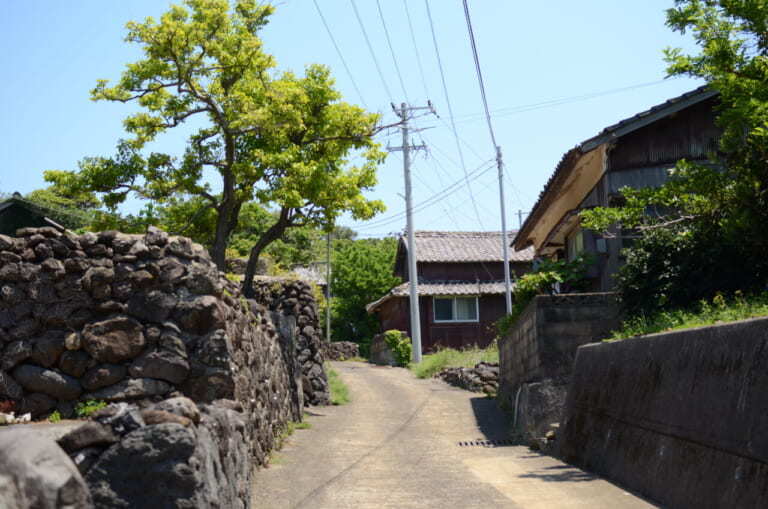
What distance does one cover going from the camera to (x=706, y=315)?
955 centimetres

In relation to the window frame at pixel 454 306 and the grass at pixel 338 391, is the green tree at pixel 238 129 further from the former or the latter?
the window frame at pixel 454 306

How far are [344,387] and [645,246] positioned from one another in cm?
1361

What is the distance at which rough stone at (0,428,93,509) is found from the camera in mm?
4145

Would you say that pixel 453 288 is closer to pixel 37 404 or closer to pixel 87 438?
pixel 37 404

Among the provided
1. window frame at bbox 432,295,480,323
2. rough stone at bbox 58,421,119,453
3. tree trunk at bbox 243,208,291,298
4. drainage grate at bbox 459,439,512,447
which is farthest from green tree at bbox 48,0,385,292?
window frame at bbox 432,295,480,323

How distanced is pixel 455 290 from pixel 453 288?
23 cm

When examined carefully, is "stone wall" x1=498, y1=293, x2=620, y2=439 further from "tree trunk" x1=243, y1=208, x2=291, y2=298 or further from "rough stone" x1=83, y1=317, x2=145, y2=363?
"tree trunk" x1=243, y1=208, x2=291, y2=298

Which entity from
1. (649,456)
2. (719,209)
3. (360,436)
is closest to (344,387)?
(360,436)

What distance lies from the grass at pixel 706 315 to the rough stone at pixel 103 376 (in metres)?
6.20

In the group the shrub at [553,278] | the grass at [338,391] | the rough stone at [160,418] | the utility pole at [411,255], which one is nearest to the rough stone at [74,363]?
the rough stone at [160,418]

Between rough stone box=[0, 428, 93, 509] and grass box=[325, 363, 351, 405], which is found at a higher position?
rough stone box=[0, 428, 93, 509]

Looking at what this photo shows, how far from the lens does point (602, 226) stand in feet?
39.5

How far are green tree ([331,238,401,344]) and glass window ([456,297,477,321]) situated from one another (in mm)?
6733

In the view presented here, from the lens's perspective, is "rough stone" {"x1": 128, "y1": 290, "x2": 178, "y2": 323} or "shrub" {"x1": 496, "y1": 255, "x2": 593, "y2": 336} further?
"shrub" {"x1": 496, "y1": 255, "x2": 593, "y2": 336}
